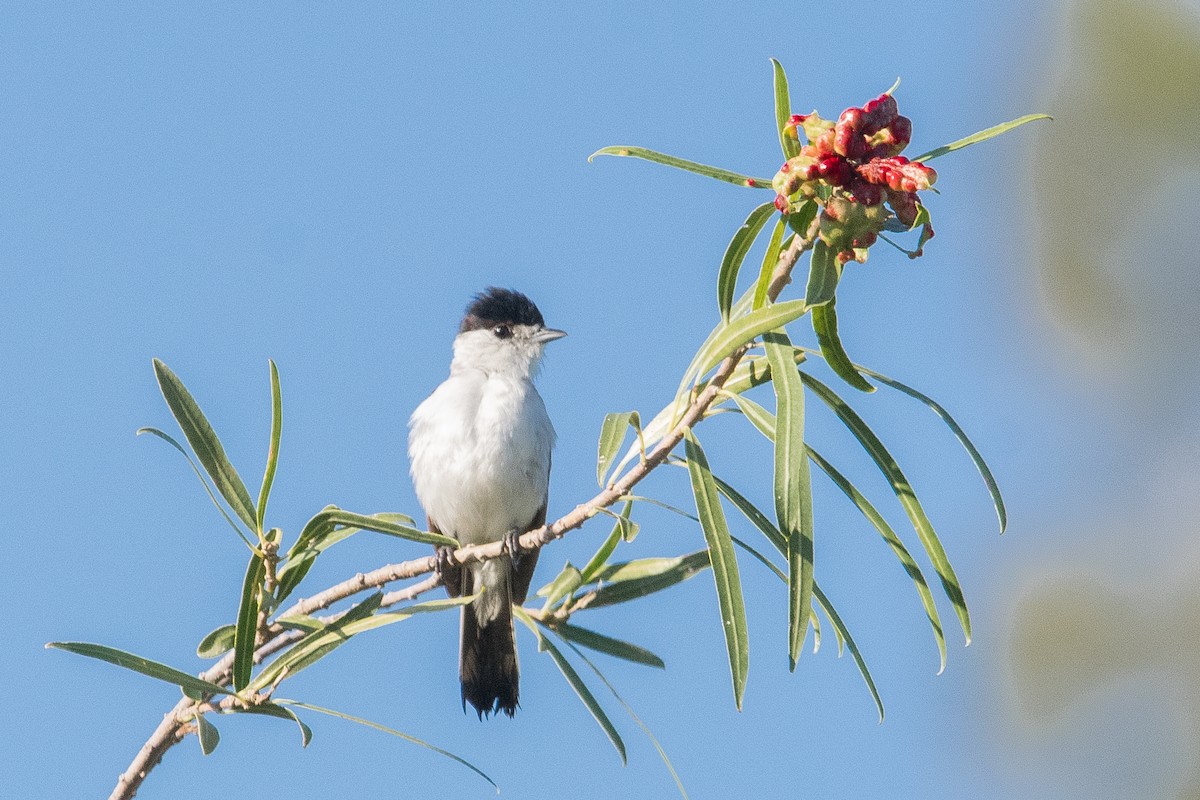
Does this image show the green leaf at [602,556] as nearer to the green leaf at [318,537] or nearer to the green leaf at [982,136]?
the green leaf at [318,537]

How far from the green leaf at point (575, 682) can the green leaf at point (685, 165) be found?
1238 mm

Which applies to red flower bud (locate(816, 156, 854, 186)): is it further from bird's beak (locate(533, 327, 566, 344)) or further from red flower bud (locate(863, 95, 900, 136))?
bird's beak (locate(533, 327, 566, 344))

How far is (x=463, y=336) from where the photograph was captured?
21.7ft

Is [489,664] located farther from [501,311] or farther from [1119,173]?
[1119,173]

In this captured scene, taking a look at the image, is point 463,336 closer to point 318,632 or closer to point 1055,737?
point 318,632

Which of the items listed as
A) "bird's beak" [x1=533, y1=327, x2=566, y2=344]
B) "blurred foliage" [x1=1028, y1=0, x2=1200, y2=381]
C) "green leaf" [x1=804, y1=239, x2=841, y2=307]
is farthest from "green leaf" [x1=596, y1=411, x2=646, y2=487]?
"blurred foliage" [x1=1028, y1=0, x2=1200, y2=381]

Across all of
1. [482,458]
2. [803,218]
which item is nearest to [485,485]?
[482,458]

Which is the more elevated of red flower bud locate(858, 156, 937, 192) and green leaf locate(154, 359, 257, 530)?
red flower bud locate(858, 156, 937, 192)

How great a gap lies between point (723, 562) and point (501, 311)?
162 inches

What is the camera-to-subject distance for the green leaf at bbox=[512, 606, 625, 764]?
3122 millimetres

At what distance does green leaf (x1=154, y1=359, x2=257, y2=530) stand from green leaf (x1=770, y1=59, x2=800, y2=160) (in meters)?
1.23

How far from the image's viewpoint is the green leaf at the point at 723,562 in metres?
2.46

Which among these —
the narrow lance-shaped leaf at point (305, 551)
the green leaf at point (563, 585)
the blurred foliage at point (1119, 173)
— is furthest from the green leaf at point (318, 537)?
the blurred foliage at point (1119, 173)

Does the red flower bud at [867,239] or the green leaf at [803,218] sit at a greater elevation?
the green leaf at [803,218]
